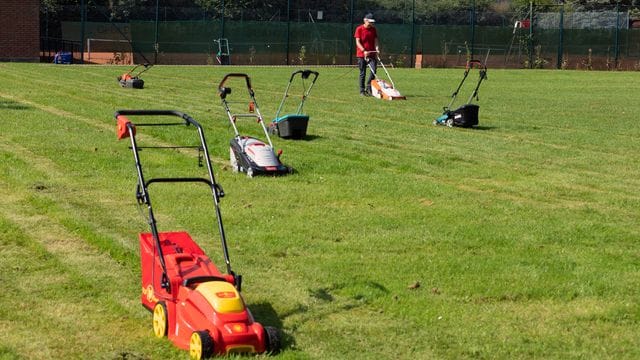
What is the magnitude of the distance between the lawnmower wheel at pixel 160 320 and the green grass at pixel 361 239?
3.6 inches

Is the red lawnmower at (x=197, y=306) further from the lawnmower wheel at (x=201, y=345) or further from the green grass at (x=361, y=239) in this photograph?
the green grass at (x=361, y=239)

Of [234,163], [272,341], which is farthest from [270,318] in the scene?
[234,163]

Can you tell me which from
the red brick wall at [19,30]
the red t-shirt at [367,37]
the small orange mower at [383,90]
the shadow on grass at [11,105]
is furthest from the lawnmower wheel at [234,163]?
the red brick wall at [19,30]

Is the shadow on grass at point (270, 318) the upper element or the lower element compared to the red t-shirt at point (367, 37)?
lower

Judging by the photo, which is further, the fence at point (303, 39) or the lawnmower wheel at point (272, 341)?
the fence at point (303, 39)

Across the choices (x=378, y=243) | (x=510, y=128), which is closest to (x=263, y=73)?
(x=510, y=128)

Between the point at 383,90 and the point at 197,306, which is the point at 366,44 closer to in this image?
the point at 383,90

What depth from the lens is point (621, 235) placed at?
31.8 ft

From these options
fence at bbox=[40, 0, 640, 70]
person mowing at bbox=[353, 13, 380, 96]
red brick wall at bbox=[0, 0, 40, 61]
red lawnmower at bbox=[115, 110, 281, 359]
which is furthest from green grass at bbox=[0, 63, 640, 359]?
fence at bbox=[40, 0, 640, 70]

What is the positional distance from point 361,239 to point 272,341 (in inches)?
127

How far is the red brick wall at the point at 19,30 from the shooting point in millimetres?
45156

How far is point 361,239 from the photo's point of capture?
9.22 meters

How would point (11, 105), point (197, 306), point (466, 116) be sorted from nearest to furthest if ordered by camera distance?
point (197, 306) < point (466, 116) < point (11, 105)

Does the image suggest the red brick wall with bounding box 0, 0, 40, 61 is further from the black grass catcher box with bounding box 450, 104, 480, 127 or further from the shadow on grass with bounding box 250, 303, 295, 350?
the shadow on grass with bounding box 250, 303, 295, 350
